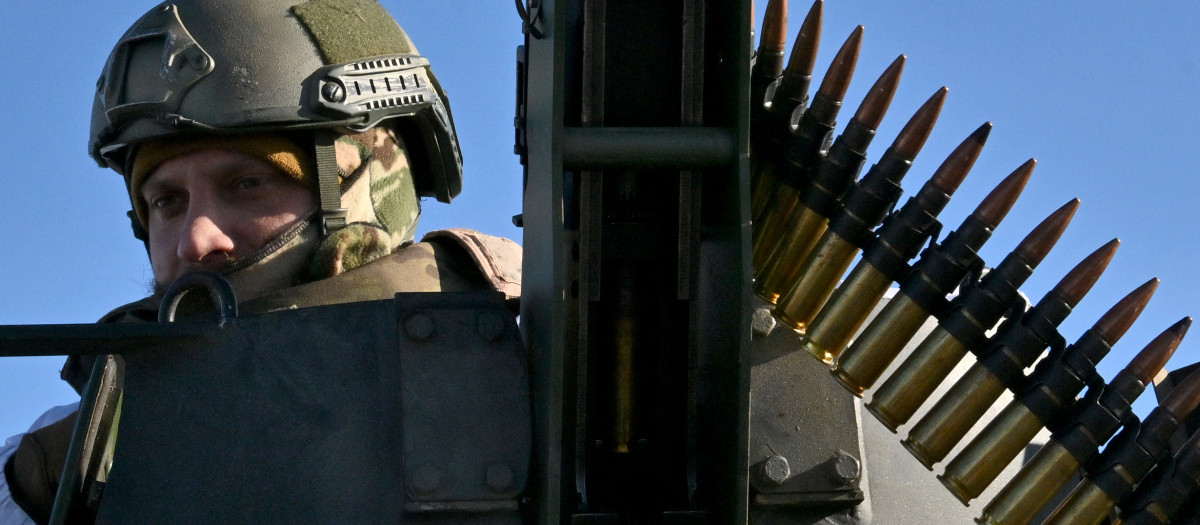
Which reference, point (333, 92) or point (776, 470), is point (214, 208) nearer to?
point (333, 92)

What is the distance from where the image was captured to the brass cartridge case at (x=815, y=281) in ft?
14.4

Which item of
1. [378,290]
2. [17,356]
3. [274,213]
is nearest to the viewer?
[17,356]

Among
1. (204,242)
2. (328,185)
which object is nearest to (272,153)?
(328,185)

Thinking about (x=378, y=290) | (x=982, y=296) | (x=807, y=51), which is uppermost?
(x=807, y=51)

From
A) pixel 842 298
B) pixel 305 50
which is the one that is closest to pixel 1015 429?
pixel 842 298

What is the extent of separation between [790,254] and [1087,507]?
1.07 meters

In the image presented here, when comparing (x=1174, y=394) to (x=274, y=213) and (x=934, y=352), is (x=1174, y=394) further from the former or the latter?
(x=274, y=213)

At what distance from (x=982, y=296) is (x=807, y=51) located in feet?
2.82

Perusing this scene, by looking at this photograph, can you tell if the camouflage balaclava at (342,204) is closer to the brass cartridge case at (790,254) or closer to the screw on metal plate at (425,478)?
the brass cartridge case at (790,254)

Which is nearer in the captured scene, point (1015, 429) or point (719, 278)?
point (719, 278)

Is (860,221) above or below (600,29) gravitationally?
below

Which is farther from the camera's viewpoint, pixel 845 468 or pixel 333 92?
pixel 333 92

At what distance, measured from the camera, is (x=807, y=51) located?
14.7 feet

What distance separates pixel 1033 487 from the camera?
4242mm
